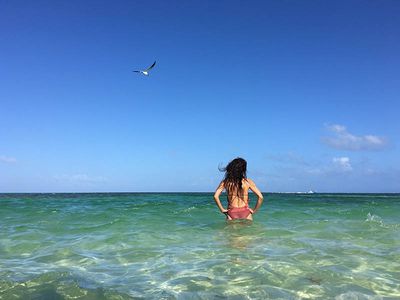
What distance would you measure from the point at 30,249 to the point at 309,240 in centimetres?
541

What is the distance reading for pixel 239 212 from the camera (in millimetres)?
10086

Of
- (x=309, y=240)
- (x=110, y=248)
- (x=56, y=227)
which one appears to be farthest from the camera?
(x=56, y=227)

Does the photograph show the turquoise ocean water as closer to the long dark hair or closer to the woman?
the woman

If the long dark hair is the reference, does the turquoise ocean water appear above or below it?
below

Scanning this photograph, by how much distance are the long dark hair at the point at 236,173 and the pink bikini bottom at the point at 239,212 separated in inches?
19.4

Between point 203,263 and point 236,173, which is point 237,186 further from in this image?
point 203,263

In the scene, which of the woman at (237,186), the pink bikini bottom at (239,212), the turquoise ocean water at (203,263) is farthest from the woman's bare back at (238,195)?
the turquoise ocean water at (203,263)

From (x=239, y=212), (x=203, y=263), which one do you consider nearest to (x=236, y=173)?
(x=239, y=212)

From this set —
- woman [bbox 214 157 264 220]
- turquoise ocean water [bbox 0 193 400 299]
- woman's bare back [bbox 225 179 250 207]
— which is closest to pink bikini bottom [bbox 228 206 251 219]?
woman [bbox 214 157 264 220]

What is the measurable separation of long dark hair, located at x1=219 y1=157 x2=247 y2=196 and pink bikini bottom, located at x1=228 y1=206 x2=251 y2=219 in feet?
1.62

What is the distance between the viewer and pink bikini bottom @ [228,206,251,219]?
10.1 m

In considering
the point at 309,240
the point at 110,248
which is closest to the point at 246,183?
the point at 309,240

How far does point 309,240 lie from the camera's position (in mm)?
7898

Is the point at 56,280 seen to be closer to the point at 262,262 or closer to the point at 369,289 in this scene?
the point at 262,262
